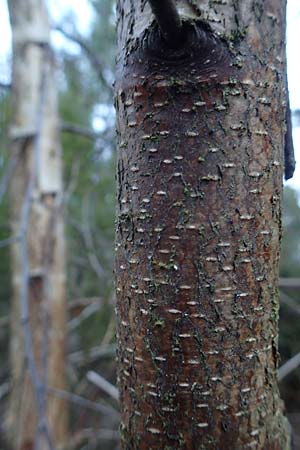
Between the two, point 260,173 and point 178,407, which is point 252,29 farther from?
point 178,407

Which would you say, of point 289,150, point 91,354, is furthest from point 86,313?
point 289,150

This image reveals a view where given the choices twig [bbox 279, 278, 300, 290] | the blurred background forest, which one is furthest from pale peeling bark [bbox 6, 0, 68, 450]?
twig [bbox 279, 278, 300, 290]

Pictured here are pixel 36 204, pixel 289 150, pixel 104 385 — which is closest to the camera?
pixel 289 150

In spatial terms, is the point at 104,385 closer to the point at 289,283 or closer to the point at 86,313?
the point at 289,283

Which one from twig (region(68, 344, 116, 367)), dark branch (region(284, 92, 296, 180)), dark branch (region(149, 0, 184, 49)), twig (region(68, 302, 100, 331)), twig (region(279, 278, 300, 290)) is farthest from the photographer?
twig (region(68, 302, 100, 331))

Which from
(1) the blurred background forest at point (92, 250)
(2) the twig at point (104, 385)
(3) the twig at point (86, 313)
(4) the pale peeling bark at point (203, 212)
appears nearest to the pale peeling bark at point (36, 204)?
(1) the blurred background forest at point (92, 250)

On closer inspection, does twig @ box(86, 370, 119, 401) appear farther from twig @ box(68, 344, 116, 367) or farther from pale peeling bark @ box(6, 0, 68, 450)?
twig @ box(68, 344, 116, 367)

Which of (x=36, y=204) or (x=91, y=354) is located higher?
(x=36, y=204)
